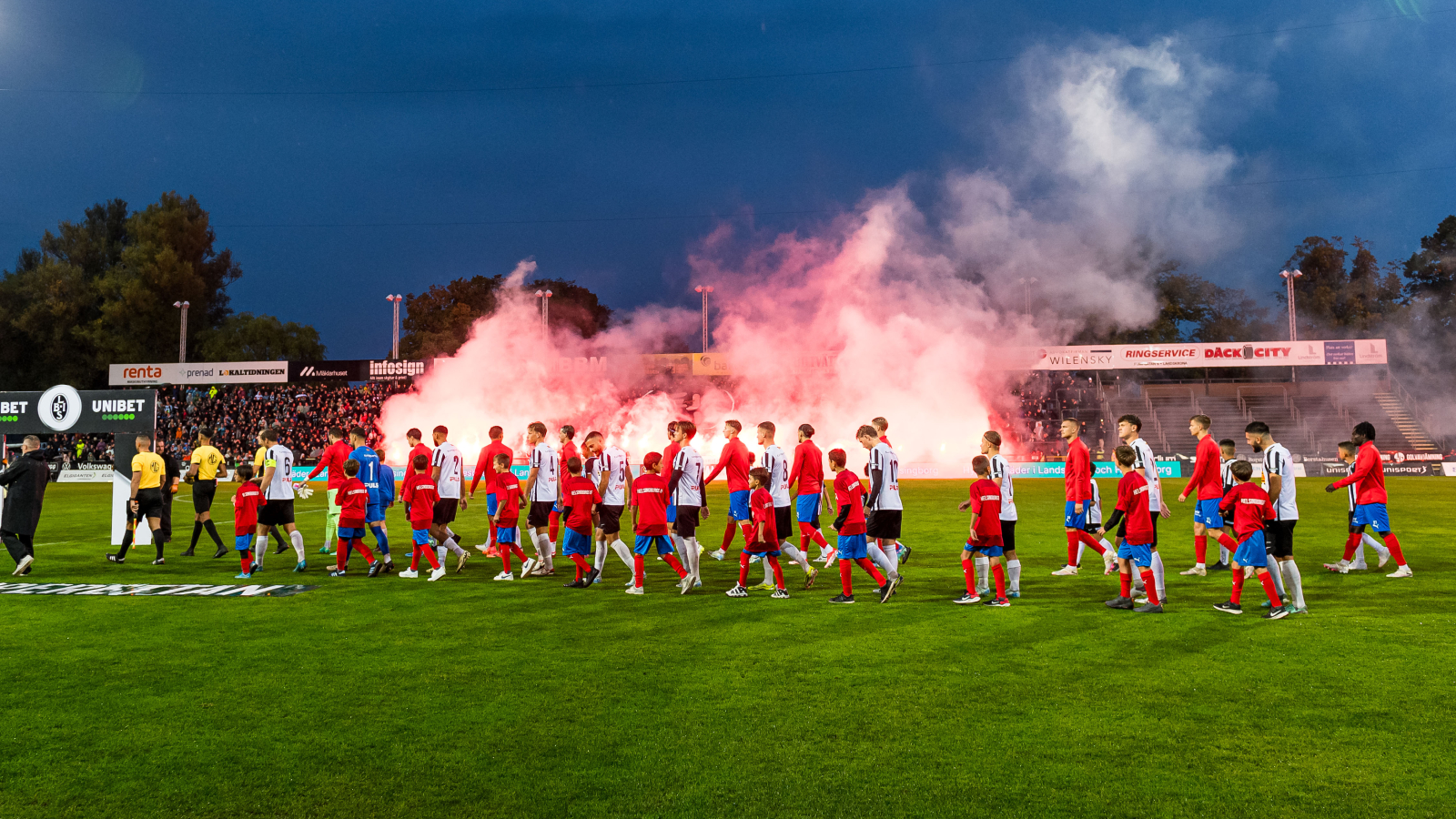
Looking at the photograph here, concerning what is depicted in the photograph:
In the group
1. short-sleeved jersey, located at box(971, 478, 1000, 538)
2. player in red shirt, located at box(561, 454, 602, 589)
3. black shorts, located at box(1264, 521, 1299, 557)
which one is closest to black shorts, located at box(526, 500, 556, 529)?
player in red shirt, located at box(561, 454, 602, 589)

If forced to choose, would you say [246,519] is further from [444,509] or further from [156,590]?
[444,509]

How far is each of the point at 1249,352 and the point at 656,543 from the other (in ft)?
138

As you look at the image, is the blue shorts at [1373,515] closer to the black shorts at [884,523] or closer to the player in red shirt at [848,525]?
the black shorts at [884,523]

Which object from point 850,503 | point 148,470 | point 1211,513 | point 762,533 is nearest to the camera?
point 850,503

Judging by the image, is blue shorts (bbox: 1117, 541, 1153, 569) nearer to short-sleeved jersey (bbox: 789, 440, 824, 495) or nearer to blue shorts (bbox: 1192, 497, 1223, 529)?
blue shorts (bbox: 1192, 497, 1223, 529)

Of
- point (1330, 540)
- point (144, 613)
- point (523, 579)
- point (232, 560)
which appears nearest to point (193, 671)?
point (144, 613)

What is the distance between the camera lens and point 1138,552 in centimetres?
827

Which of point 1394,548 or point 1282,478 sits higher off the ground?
point 1282,478

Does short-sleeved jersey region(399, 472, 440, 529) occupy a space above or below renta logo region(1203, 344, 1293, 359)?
below

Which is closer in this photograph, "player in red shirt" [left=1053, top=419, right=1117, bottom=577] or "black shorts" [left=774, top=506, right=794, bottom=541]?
"player in red shirt" [left=1053, top=419, right=1117, bottom=577]

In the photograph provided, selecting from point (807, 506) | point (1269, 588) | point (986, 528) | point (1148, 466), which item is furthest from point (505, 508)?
point (1269, 588)

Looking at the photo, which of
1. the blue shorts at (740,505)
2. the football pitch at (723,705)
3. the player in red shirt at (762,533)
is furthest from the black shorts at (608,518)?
the player in red shirt at (762,533)

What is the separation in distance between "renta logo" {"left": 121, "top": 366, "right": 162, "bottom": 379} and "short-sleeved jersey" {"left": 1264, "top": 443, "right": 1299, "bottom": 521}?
169 ft

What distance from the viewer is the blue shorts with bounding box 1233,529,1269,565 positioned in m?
7.91
